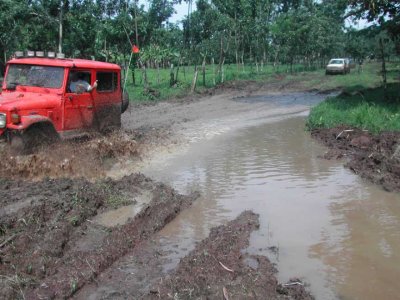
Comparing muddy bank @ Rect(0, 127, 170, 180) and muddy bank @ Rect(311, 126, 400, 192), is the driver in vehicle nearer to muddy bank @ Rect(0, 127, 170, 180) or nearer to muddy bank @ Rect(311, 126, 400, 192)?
muddy bank @ Rect(0, 127, 170, 180)

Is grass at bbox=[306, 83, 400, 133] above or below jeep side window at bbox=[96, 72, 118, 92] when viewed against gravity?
below

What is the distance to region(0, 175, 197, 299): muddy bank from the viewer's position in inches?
166

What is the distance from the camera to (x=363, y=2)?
567 inches

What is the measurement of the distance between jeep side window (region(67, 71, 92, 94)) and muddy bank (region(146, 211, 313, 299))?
15.0ft

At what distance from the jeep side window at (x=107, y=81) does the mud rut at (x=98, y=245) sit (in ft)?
7.08

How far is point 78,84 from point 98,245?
4.54m

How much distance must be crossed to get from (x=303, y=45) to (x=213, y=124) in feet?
108

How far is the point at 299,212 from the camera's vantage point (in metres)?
6.82

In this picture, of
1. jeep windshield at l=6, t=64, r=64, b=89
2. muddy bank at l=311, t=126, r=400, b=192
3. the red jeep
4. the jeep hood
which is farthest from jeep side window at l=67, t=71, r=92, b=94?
muddy bank at l=311, t=126, r=400, b=192

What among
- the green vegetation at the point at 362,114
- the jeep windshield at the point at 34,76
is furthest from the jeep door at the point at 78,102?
the green vegetation at the point at 362,114

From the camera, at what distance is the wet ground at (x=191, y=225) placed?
434cm

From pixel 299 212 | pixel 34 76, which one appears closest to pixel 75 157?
pixel 34 76

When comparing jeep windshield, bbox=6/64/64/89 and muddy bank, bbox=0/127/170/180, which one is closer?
muddy bank, bbox=0/127/170/180

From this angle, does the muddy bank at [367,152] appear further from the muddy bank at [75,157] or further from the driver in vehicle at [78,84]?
the driver in vehicle at [78,84]
